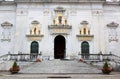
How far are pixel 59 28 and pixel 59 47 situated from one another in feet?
11.0

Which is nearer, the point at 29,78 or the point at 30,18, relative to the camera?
the point at 29,78

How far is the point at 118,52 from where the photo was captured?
40.5 m

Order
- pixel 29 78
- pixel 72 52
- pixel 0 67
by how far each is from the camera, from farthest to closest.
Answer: pixel 72 52 < pixel 0 67 < pixel 29 78

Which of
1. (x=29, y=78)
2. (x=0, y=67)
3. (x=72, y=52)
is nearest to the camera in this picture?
(x=29, y=78)

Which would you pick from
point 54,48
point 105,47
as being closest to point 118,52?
point 105,47

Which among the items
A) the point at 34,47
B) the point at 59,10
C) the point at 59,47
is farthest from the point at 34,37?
the point at 59,10

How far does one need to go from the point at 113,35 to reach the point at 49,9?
9.76 meters

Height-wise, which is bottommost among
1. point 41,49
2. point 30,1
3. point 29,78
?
point 29,78

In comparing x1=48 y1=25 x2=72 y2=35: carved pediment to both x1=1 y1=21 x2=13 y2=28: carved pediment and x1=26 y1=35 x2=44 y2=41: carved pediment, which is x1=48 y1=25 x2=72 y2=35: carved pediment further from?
x1=1 y1=21 x2=13 y2=28: carved pediment

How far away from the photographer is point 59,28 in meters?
40.1

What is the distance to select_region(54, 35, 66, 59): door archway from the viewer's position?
41.1 metres

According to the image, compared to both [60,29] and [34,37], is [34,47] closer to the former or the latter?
[34,37]

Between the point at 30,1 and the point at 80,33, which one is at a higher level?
the point at 30,1

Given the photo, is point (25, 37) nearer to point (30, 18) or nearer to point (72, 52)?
point (30, 18)
